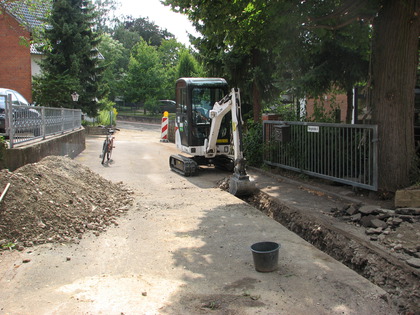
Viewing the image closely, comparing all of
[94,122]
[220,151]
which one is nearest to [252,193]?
[220,151]

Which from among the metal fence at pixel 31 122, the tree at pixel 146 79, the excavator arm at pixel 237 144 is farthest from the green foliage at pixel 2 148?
the tree at pixel 146 79

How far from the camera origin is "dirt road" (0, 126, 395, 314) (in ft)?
13.3

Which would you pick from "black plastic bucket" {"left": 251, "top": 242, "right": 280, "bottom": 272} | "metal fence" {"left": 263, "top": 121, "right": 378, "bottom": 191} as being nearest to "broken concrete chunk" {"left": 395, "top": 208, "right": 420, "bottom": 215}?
"metal fence" {"left": 263, "top": 121, "right": 378, "bottom": 191}

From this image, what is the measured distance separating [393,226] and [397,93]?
303 cm

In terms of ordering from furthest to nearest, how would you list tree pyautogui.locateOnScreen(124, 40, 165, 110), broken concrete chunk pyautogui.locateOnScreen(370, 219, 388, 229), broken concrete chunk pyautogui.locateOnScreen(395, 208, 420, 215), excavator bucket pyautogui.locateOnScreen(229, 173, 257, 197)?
tree pyautogui.locateOnScreen(124, 40, 165, 110) < excavator bucket pyautogui.locateOnScreen(229, 173, 257, 197) < broken concrete chunk pyautogui.locateOnScreen(395, 208, 420, 215) < broken concrete chunk pyautogui.locateOnScreen(370, 219, 388, 229)

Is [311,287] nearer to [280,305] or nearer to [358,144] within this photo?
[280,305]

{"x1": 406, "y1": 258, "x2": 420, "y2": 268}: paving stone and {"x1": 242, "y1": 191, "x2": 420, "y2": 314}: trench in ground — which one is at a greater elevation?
{"x1": 406, "y1": 258, "x2": 420, "y2": 268}: paving stone

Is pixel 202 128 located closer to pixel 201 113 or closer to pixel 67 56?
pixel 201 113

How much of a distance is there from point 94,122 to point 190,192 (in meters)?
28.5

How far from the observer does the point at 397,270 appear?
4.89m

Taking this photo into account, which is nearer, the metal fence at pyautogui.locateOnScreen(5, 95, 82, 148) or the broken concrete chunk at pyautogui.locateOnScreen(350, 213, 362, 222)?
the broken concrete chunk at pyautogui.locateOnScreen(350, 213, 362, 222)

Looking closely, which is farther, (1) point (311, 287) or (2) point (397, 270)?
(2) point (397, 270)

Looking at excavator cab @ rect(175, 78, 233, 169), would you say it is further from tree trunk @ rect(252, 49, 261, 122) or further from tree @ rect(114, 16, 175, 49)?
tree @ rect(114, 16, 175, 49)

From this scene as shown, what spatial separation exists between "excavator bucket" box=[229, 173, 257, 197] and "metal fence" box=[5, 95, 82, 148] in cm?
479
